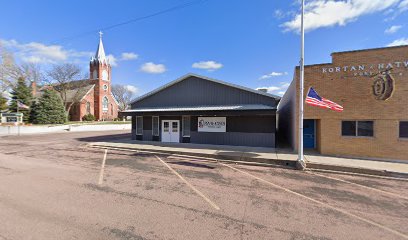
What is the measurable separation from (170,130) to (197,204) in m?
11.9

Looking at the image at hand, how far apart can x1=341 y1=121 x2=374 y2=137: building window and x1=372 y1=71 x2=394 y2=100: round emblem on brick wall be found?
1438 mm

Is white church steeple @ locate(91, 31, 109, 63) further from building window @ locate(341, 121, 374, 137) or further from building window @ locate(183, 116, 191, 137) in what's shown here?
building window @ locate(341, 121, 374, 137)

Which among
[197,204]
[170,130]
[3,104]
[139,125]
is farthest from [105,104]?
[197,204]

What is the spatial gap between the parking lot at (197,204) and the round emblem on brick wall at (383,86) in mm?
4788

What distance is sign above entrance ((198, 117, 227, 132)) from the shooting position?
47.5 feet

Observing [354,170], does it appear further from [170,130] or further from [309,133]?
[170,130]

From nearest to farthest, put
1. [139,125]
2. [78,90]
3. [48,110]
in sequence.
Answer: [139,125], [48,110], [78,90]

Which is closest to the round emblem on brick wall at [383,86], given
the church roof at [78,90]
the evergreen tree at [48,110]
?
the evergreen tree at [48,110]

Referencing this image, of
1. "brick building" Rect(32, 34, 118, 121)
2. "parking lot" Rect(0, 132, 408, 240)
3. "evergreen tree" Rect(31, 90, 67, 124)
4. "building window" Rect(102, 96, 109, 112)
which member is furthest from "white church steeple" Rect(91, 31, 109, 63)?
"parking lot" Rect(0, 132, 408, 240)

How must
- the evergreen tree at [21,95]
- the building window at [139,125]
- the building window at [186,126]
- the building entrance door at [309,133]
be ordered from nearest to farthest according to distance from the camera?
the building entrance door at [309,133] < the building window at [186,126] < the building window at [139,125] < the evergreen tree at [21,95]

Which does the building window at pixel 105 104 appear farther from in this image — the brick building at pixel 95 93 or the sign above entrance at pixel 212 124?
the sign above entrance at pixel 212 124

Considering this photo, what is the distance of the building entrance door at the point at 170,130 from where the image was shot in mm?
16109

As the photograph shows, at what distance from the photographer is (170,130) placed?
53.8ft

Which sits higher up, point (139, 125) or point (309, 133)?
point (139, 125)
